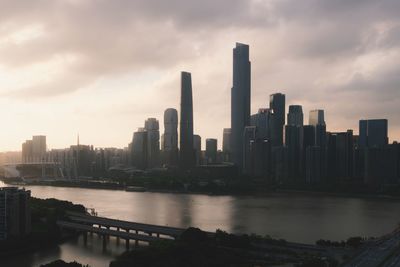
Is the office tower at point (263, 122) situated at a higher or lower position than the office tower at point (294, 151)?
higher

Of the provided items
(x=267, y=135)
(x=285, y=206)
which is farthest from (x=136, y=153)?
(x=285, y=206)

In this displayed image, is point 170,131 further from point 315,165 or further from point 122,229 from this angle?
point 122,229

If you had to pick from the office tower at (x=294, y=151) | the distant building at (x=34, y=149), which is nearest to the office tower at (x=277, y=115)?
the office tower at (x=294, y=151)

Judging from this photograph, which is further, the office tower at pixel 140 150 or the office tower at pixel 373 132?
the office tower at pixel 140 150

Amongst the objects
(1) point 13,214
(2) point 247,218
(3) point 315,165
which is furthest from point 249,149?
(1) point 13,214

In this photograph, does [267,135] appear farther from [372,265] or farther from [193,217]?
[372,265]

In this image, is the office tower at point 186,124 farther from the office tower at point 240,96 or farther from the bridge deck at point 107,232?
the bridge deck at point 107,232

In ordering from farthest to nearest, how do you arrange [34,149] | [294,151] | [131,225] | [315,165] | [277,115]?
[34,149] → [277,115] → [294,151] → [315,165] → [131,225]
